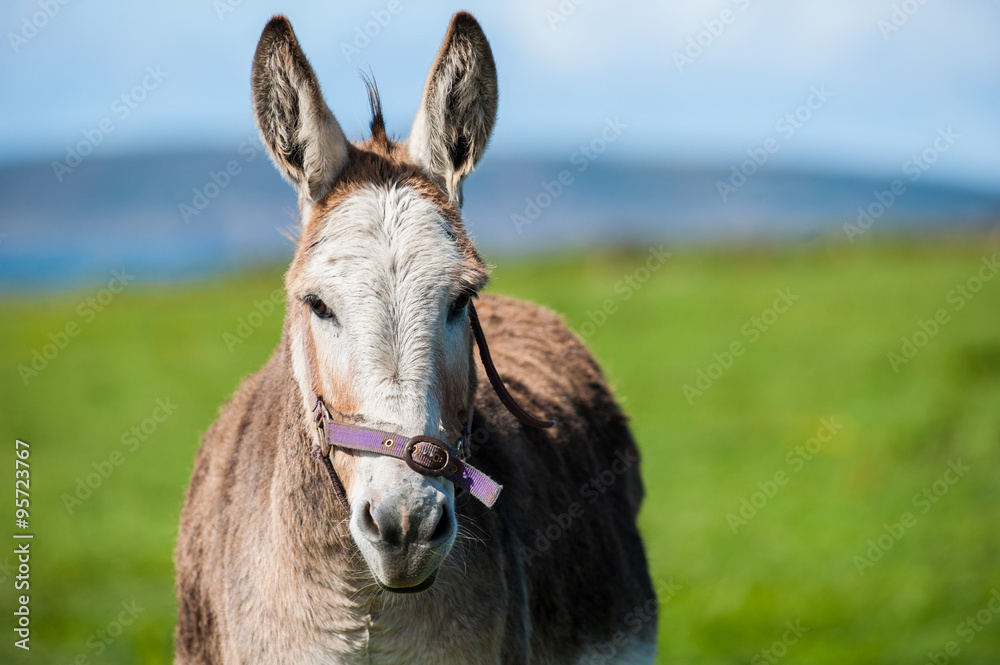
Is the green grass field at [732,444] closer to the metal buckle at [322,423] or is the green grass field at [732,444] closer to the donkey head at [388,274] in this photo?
the donkey head at [388,274]

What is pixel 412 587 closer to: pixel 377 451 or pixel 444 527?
pixel 444 527

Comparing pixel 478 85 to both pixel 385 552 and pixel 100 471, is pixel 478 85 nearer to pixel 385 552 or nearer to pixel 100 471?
pixel 385 552

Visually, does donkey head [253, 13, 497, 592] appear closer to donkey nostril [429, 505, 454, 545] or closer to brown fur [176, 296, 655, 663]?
donkey nostril [429, 505, 454, 545]

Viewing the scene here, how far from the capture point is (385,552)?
2830mm

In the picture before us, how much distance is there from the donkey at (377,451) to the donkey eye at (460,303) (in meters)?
0.01

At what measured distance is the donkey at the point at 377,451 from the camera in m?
2.95

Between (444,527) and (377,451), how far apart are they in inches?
13.2

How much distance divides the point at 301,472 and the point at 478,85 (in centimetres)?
177

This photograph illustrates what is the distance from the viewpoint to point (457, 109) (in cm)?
368

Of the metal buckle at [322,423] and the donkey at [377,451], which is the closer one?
the donkey at [377,451]

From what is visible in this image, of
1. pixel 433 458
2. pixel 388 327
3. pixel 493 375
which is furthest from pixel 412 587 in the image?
pixel 493 375

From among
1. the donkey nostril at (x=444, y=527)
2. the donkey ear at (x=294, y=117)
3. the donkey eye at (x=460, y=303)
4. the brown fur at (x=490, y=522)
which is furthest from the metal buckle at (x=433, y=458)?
the donkey ear at (x=294, y=117)

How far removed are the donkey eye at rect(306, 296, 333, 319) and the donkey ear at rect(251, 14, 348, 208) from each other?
0.50 m

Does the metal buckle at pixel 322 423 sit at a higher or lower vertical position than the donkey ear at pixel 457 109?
lower
